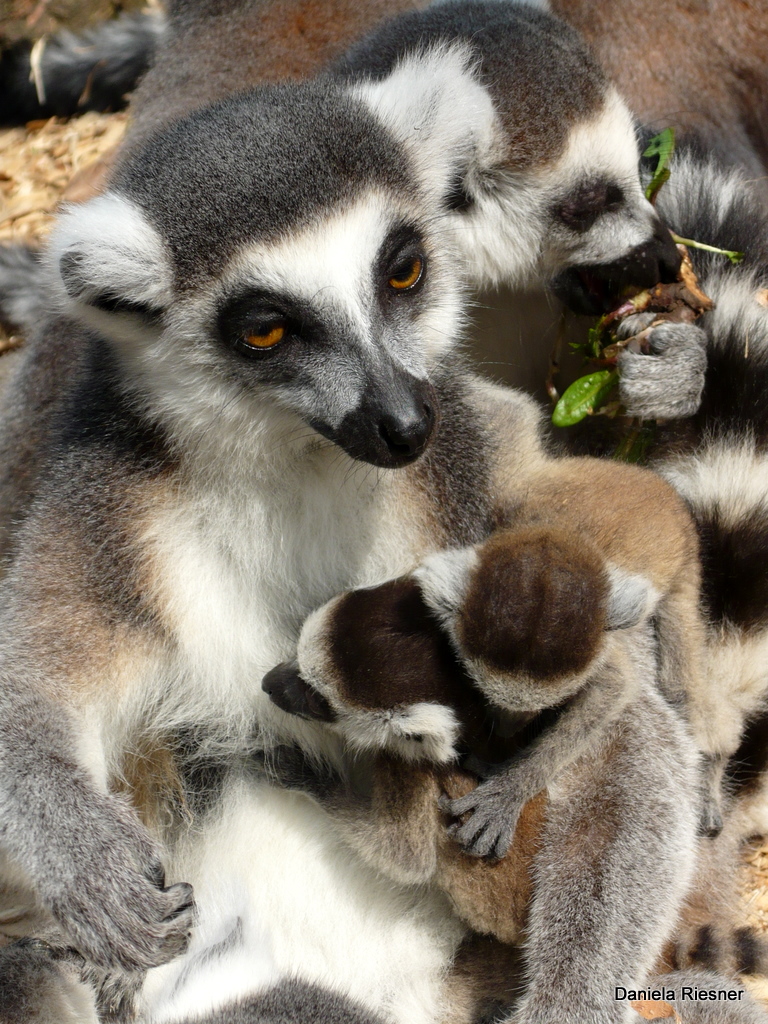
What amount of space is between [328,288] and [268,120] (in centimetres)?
62

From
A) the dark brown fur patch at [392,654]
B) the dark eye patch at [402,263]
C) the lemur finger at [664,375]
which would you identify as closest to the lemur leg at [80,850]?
the dark brown fur patch at [392,654]

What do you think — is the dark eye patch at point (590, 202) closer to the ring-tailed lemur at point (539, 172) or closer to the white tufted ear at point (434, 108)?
the ring-tailed lemur at point (539, 172)

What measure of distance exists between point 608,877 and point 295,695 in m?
1.09

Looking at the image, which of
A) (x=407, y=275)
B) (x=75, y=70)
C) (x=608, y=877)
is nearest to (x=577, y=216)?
(x=407, y=275)

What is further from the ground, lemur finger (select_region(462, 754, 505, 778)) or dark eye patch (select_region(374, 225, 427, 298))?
dark eye patch (select_region(374, 225, 427, 298))

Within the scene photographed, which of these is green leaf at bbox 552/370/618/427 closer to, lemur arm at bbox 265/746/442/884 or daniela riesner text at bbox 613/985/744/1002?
lemur arm at bbox 265/746/442/884

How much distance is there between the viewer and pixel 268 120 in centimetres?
318

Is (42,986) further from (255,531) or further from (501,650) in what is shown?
(501,650)

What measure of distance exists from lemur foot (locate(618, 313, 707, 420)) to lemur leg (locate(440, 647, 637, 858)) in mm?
992

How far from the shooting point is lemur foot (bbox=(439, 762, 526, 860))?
3162 mm

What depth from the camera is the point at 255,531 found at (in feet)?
11.0

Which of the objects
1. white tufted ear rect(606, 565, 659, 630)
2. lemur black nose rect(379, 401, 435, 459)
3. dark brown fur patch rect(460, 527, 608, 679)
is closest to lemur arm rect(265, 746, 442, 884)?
dark brown fur patch rect(460, 527, 608, 679)

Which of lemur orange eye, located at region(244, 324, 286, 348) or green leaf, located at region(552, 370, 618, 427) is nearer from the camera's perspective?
lemur orange eye, located at region(244, 324, 286, 348)

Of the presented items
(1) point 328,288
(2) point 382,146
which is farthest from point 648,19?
(1) point 328,288
